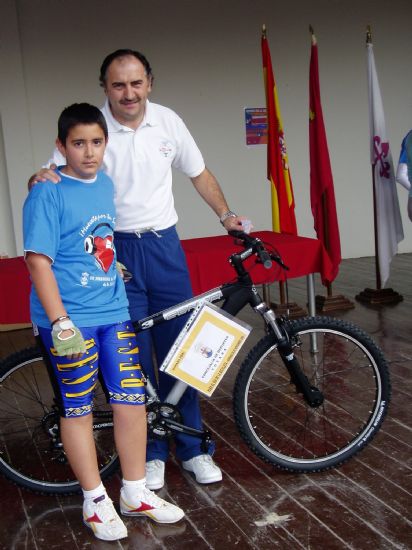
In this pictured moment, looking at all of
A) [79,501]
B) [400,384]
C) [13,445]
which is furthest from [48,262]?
[400,384]

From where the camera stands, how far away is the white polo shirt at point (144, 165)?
8.75 ft

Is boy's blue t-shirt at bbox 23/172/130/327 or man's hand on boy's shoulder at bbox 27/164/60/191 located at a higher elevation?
man's hand on boy's shoulder at bbox 27/164/60/191

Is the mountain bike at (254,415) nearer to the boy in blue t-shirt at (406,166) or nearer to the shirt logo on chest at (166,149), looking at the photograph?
the shirt logo on chest at (166,149)

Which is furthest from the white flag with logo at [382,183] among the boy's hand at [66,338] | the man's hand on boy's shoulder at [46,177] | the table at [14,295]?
the boy's hand at [66,338]

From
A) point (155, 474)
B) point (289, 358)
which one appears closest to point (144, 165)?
point (289, 358)

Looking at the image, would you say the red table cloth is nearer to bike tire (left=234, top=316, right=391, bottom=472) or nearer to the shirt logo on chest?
bike tire (left=234, top=316, right=391, bottom=472)

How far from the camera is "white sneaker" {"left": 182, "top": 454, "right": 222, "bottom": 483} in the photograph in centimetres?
282

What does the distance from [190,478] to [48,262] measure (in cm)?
108

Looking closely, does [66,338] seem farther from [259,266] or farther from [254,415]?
[259,266]

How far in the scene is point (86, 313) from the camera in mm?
2404

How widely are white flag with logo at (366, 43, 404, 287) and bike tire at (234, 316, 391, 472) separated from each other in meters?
1.42

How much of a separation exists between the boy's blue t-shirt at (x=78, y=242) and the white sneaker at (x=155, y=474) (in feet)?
2.23

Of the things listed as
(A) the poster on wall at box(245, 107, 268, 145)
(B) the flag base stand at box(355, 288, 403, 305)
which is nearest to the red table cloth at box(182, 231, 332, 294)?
(B) the flag base stand at box(355, 288, 403, 305)

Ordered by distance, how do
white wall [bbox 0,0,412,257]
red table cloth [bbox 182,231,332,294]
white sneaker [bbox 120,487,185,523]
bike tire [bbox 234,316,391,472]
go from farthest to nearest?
1. white wall [bbox 0,0,412,257]
2. red table cloth [bbox 182,231,332,294]
3. bike tire [bbox 234,316,391,472]
4. white sneaker [bbox 120,487,185,523]
